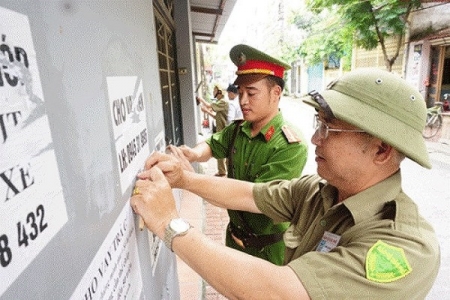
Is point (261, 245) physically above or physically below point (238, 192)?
below

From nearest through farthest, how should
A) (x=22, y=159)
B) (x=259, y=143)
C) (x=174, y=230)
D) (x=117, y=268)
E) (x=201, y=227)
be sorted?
1. (x=22, y=159)
2. (x=117, y=268)
3. (x=174, y=230)
4. (x=259, y=143)
5. (x=201, y=227)

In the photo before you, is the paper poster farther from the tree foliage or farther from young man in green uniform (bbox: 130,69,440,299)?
the tree foliage

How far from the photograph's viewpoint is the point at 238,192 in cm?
166

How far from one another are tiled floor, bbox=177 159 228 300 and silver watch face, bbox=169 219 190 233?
2.12 metres

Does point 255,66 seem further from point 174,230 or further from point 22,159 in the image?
point 22,159

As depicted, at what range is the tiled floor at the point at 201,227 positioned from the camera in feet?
9.64

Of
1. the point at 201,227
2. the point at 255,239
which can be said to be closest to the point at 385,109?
the point at 255,239

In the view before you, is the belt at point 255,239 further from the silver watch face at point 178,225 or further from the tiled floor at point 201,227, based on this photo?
the silver watch face at point 178,225

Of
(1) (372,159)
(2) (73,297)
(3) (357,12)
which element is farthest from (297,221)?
(3) (357,12)

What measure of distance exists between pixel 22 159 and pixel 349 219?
1077 millimetres

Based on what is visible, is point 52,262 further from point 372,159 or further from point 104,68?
point 372,159

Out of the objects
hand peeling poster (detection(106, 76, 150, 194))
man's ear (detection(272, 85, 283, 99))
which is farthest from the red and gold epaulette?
hand peeling poster (detection(106, 76, 150, 194))

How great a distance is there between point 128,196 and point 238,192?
75 centimetres

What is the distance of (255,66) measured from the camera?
Result: 2.10 metres
